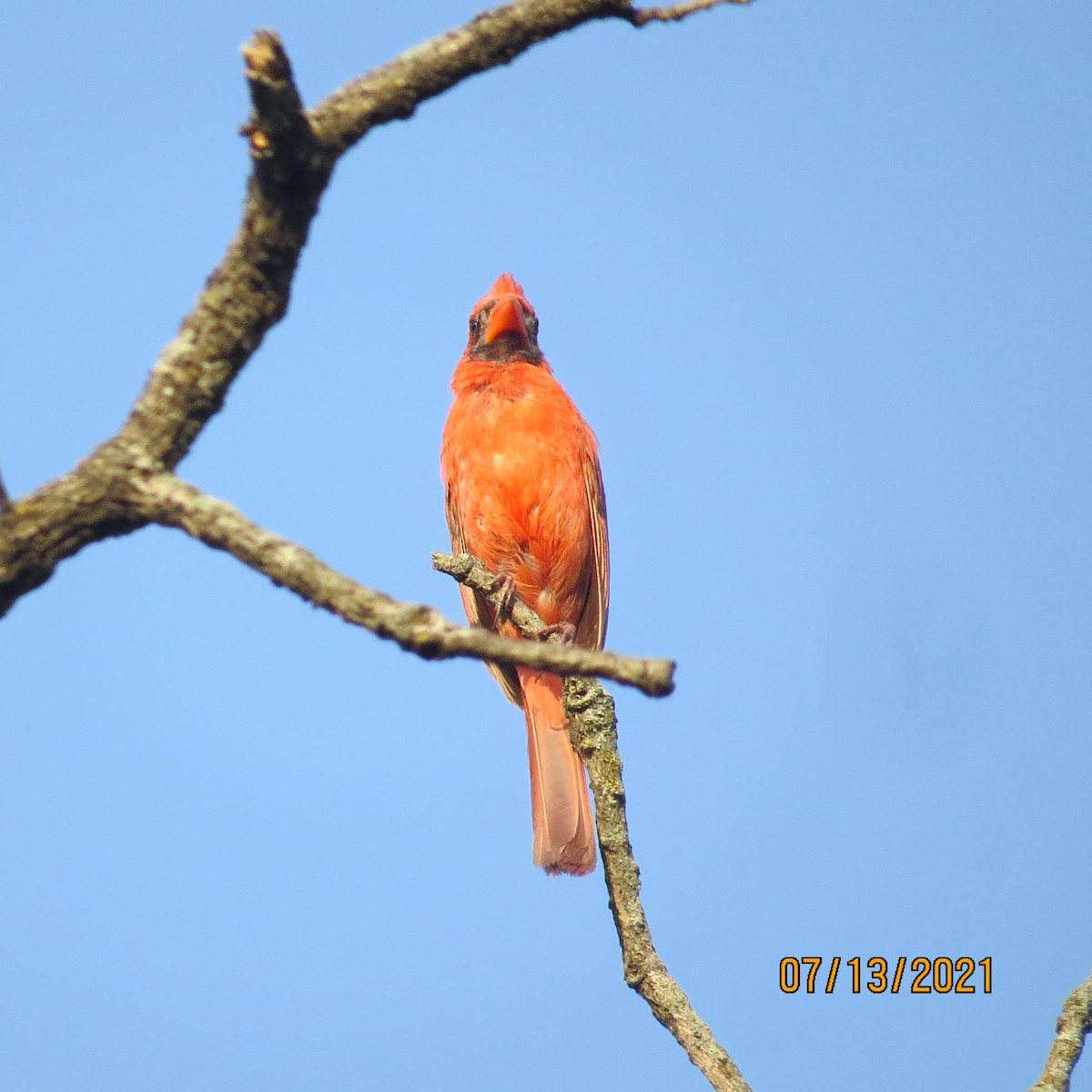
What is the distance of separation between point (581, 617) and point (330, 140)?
4.69 meters

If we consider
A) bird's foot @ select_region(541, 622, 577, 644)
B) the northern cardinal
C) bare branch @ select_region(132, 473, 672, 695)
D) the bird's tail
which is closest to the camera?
bare branch @ select_region(132, 473, 672, 695)

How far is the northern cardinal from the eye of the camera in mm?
5766

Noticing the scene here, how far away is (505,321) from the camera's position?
6.51 m

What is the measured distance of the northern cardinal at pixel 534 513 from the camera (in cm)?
577

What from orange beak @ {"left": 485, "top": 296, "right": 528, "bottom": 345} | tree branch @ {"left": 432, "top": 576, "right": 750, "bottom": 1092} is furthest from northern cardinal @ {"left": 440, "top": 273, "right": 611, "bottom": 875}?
tree branch @ {"left": 432, "top": 576, "right": 750, "bottom": 1092}

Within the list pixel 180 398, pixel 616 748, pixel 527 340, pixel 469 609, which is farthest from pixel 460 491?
pixel 180 398

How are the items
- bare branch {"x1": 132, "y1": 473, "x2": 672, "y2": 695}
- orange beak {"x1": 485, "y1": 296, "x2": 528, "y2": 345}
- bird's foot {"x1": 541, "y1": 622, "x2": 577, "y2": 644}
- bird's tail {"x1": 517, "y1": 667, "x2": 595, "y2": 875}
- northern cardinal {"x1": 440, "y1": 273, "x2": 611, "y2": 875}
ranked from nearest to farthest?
bare branch {"x1": 132, "y1": 473, "x2": 672, "y2": 695} → bird's foot {"x1": 541, "y1": 622, "x2": 577, "y2": 644} → bird's tail {"x1": 517, "y1": 667, "x2": 595, "y2": 875} → northern cardinal {"x1": 440, "y1": 273, "x2": 611, "y2": 875} → orange beak {"x1": 485, "y1": 296, "x2": 528, "y2": 345}

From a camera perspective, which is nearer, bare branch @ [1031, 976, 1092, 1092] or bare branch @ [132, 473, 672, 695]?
bare branch @ [132, 473, 672, 695]

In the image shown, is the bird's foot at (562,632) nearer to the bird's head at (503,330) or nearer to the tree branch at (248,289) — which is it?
the bird's head at (503,330)

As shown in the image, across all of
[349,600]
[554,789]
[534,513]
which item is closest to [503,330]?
[534,513]

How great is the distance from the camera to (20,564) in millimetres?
1767

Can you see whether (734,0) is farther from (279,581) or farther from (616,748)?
(616,748)

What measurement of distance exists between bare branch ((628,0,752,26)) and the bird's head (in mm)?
4470

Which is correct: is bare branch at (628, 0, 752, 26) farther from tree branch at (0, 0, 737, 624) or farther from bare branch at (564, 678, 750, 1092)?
bare branch at (564, 678, 750, 1092)
